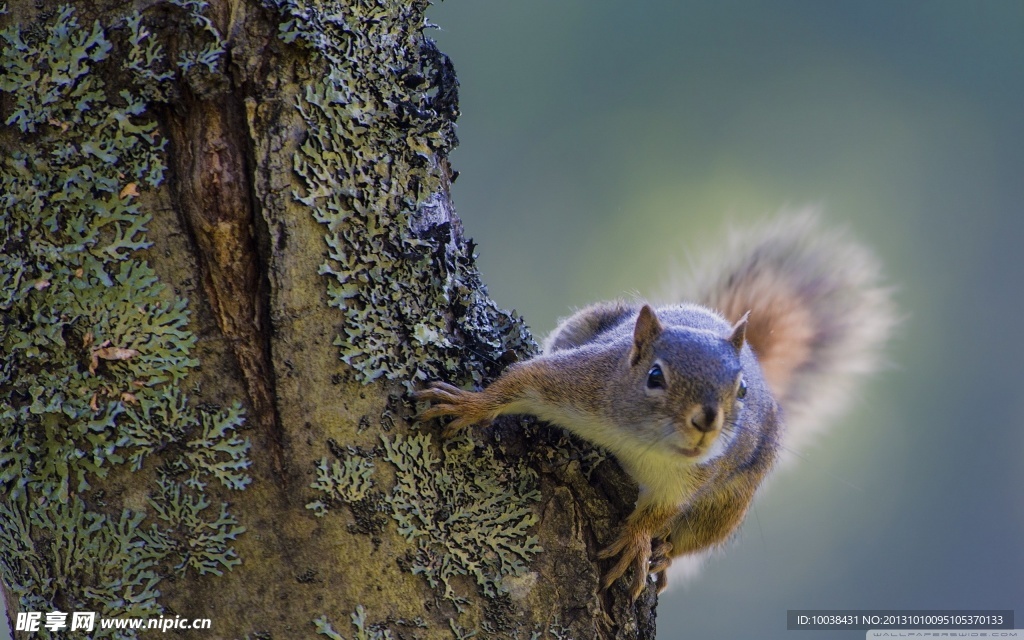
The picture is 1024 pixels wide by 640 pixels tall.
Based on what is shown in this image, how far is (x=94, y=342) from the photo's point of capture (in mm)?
1404

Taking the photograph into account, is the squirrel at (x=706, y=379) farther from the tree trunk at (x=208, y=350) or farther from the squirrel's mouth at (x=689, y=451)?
the tree trunk at (x=208, y=350)

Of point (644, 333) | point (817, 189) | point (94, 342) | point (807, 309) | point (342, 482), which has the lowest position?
point (342, 482)

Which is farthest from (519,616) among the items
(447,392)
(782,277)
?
(782,277)

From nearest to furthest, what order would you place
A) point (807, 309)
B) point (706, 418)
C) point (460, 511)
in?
1. point (460, 511)
2. point (706, 418)
3. point (807, 309)

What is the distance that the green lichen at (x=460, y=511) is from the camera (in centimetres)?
150

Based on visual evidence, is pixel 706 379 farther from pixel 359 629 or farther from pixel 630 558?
pixel 359 629

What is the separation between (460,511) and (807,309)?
70.9 inches

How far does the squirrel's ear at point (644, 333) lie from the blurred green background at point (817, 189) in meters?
3.69

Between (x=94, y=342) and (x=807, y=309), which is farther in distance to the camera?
(x=807, y=309)

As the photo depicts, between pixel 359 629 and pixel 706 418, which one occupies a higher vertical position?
pixel 706 418

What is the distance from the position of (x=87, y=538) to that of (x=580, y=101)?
6058mm

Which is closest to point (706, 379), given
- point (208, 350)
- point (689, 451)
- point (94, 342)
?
point (689, 451)

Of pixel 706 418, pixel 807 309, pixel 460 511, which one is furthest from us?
pixel 807 309

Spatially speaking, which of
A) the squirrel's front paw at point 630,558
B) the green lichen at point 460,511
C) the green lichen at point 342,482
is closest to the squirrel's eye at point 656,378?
the squirrel's front paw at point 630,558
